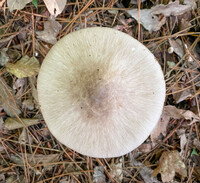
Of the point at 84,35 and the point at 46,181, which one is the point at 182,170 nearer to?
the point at 46,181

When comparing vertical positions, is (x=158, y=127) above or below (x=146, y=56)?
below

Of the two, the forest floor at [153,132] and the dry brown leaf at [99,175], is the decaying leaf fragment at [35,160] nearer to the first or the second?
the forest floor at [153,132]

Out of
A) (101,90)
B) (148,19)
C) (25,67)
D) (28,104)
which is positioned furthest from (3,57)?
(148,19)

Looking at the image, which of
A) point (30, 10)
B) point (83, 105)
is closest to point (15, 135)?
point (83, 105)

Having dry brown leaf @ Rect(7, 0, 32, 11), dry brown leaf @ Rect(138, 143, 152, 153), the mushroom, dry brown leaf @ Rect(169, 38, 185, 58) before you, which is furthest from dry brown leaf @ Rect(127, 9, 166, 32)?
dry brown leaf @ Rect(138, 143, 152, 153)

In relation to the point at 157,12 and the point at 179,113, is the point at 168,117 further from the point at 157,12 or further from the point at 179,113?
the point at 157,12
